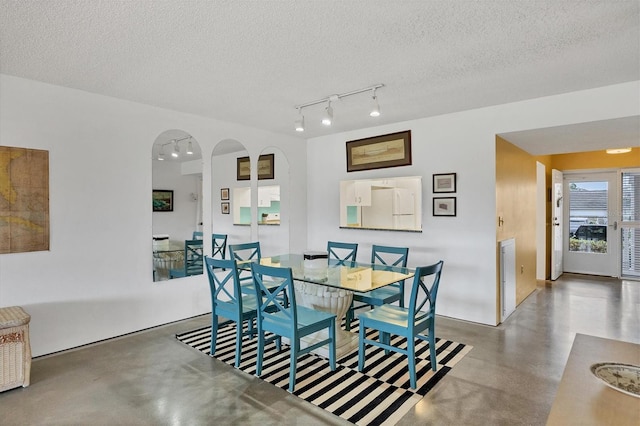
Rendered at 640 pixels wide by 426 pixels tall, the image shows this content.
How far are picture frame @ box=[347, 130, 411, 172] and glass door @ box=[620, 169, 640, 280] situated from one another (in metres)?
4.65

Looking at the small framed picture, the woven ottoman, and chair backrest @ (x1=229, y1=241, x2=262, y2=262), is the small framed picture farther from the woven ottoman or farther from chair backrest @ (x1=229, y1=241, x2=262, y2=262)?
the woven ottoman

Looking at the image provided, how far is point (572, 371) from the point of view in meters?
1.44

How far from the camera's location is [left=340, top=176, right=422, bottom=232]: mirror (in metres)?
4.54

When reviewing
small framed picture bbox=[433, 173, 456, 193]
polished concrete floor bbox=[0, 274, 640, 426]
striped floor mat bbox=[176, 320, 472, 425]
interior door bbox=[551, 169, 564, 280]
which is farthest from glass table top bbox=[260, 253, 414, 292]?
interior door bbox=[551, 169, 564, 280]

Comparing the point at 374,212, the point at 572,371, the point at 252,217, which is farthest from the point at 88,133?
the point at 572,371

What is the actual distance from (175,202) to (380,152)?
2759 mm

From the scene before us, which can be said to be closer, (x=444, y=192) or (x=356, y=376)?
(x=356, y=376)

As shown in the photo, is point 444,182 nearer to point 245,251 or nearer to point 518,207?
point 518,207

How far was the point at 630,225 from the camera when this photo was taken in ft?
20.3

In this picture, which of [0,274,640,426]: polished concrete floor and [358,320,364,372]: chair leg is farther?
[358,320,364,372]: chair leg

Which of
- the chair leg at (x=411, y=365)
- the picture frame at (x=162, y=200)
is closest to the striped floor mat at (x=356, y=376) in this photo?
the chair leg at (x=411, y=365)

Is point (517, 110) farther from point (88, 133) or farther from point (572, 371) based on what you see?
point (88, 133)

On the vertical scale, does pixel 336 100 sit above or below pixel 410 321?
above

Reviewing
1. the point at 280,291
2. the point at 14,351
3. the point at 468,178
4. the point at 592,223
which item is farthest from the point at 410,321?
the point at 592,223
